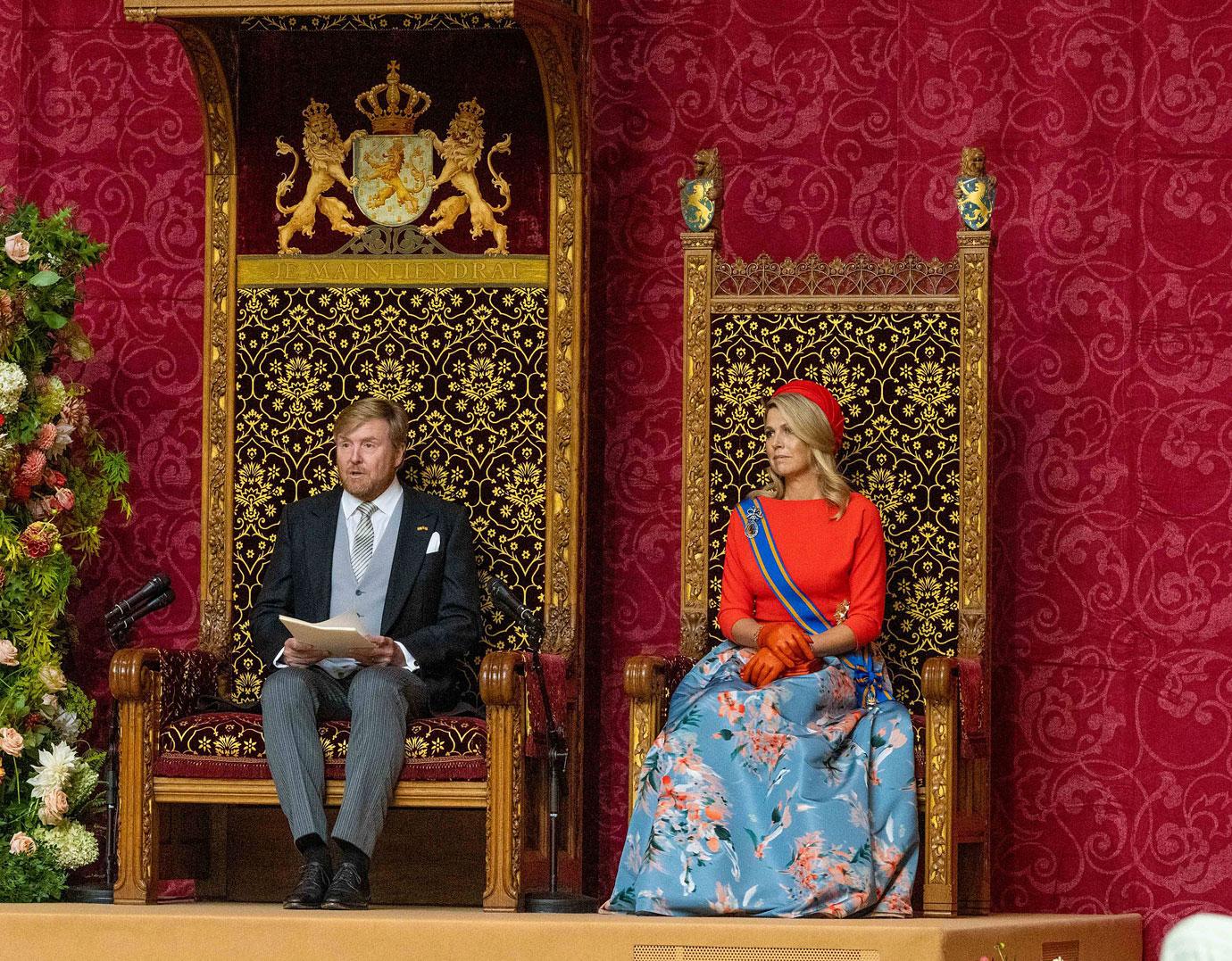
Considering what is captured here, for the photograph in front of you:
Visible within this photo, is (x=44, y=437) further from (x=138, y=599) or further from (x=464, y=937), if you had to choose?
(x=464, y=937)

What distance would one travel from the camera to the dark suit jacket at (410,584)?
17.0 feet

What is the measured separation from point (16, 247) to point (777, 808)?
2507mm

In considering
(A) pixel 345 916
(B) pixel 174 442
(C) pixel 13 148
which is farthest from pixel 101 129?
(A) pixel 345 916

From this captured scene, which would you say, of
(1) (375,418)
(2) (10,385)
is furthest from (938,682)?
(2) (10,385)

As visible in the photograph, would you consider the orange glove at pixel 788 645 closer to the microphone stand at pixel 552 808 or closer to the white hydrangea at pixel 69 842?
the microphone stand at pixel 552 808

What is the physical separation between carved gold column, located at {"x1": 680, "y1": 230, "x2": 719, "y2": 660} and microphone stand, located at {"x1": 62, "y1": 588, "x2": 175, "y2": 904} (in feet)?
4.52

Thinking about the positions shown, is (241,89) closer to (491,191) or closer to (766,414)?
(491,191)

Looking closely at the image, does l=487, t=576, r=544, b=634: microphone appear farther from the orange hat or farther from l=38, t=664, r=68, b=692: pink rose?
l=38, t=664, r=68, b=692: pink rose

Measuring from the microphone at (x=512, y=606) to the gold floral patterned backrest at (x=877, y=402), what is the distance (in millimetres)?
598

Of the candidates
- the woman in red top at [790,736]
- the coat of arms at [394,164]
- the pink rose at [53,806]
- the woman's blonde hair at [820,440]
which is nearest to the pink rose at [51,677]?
the pink rose at [53,806]

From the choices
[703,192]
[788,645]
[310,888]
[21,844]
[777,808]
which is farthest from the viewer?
[703,192]

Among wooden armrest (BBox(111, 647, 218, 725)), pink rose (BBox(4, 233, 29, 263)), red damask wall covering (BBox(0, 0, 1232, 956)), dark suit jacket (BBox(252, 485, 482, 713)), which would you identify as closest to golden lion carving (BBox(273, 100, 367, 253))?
red damask wall covering (BBox(0, 0, 1232, 956))

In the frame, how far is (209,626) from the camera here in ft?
18.1

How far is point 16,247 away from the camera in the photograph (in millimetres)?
5270
